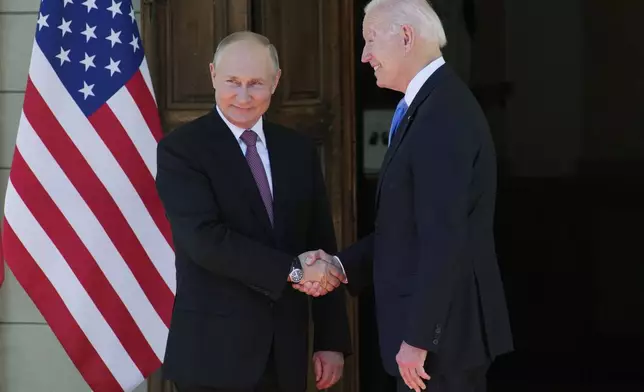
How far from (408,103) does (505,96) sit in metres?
1.74

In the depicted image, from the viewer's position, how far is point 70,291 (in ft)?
13.9

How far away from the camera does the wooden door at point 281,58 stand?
4.46m

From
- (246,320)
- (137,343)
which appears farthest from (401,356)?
(137,343)

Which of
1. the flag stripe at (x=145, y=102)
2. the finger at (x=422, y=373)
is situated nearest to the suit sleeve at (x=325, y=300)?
the finger at (x=422, y=373)

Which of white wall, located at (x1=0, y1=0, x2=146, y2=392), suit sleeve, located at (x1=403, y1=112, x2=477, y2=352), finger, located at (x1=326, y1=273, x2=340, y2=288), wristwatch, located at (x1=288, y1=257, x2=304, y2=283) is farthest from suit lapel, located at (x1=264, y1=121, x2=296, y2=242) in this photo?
white wall, located at (x1=0, y1=0, x2=146, y2=392)

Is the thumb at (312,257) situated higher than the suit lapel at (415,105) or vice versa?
the suit lapel at (415,105)

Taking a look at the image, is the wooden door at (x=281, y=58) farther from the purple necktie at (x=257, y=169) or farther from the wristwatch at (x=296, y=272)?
the wristwatch at (x=296, y=272)

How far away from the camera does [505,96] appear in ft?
15.0

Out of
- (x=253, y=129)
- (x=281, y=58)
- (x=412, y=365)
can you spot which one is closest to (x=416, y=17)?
(x=253, y=129)

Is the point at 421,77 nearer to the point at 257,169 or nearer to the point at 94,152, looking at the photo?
the point at 257,169

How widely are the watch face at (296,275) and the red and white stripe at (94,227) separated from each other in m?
1.23

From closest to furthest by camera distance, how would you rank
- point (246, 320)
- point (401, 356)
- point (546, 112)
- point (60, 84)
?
1. point (401, 356)
2. point (246, 320)
3. point (60, 84)
4. point (546, 112)

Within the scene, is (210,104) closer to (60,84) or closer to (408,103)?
(60,84)

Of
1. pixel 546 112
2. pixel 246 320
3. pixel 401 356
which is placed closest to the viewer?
pixel 401 356
